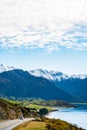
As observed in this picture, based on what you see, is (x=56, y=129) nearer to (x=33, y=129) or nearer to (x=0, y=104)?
(x=33, y=129)

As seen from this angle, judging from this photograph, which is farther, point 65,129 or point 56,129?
point 65,129

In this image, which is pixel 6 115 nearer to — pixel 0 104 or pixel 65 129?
pixel 0 104

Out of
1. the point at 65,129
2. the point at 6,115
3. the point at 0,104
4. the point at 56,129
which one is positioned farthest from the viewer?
the point at 0,104

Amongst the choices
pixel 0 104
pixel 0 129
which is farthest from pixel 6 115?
pixel 0 129

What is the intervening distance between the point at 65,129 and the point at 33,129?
1556cm

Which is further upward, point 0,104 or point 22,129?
point 0,104

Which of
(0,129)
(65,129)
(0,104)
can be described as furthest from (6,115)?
(0,129)

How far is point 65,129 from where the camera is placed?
8500cm

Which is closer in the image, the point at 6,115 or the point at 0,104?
the point at 6,115

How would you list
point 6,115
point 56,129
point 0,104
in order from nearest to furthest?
point 56,129
point 6,115
point 0,104

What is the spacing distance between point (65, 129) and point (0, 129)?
1987 cm

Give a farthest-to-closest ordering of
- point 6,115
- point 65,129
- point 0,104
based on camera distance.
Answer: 1. point 0,104
2. point 6,115
3. point 65,129

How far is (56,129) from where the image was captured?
3014 inches

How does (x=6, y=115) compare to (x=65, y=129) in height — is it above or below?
above
